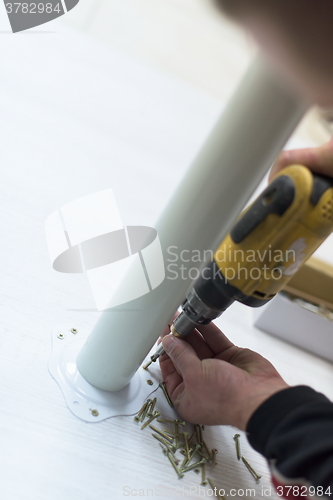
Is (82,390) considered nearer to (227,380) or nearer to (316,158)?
(227,380)

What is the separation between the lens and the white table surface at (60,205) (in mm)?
422

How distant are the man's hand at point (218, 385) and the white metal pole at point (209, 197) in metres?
0.06

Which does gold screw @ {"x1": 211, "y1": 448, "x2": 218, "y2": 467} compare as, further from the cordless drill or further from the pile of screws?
the cordless drill

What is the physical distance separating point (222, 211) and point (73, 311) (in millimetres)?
295

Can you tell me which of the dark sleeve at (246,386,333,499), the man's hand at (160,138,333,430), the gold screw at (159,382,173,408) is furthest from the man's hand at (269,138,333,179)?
the gold screw at (159,382,173,408)

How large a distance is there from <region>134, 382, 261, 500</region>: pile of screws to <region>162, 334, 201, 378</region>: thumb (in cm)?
7

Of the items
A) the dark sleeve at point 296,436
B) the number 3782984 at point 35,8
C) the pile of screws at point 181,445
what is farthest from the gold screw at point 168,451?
the number 3782984 at point 35,8

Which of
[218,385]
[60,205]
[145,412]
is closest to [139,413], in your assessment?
[145,412]

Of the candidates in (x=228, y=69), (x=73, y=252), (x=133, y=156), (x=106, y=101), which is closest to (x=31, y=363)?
(x=73, y=252)

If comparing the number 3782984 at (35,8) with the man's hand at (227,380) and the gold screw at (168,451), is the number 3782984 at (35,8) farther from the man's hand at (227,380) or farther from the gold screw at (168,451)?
the gold screw at (168,451)

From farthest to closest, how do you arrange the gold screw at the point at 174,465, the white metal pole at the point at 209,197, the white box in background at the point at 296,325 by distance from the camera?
the white box in background at the point at 296,325, the gold screw at the point at 174,465, the white metal pole at the point at 209,197

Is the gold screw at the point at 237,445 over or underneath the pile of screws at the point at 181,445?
over

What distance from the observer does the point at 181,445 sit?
49cm

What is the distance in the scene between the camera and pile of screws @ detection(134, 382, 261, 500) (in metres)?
0.47
